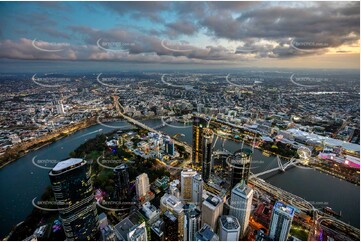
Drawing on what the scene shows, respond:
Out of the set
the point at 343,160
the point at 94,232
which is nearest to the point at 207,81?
the point at 343,160

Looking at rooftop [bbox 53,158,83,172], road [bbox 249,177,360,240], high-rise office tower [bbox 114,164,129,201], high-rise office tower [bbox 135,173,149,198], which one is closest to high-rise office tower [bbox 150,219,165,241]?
high-rise office tower [bbox 135,173,149,198]

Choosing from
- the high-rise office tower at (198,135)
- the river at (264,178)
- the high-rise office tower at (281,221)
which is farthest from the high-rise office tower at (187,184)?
the river at (264,178)

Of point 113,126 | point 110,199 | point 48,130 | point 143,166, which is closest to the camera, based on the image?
point 110,199

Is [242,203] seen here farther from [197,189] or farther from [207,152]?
[207,152]

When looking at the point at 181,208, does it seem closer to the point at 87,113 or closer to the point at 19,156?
the point at 19,156

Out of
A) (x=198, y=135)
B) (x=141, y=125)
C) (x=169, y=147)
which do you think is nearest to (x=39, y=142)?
(x=141, y=125)

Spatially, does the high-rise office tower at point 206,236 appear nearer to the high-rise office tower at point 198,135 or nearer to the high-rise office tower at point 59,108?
the high-rise office tower at point 198,135

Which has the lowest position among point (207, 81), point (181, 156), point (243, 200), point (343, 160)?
point (181, 156)
